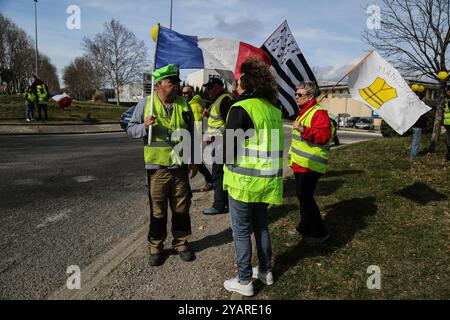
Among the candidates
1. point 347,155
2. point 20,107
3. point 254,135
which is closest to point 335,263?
point 254,135

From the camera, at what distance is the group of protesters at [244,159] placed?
9.34ft

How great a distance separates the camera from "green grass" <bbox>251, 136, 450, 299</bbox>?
10.4ft

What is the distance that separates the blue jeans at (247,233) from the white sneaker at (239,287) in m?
0.04

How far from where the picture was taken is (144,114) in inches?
137

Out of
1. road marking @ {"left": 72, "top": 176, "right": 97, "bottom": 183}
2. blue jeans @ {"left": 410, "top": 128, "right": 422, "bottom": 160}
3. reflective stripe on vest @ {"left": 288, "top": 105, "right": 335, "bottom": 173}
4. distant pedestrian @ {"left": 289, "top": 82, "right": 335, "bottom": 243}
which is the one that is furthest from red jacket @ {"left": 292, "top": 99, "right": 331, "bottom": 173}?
blue jeans @ {"left": 410, "top": 128, "right": 422, "bottom": 160}

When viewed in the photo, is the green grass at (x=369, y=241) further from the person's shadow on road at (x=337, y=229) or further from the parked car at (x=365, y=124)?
the parked car at (x=365, y=124)

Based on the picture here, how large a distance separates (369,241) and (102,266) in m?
3.10

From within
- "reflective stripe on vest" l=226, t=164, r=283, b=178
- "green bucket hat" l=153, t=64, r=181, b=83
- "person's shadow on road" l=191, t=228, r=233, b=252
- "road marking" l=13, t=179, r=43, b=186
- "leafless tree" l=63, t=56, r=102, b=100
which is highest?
"leafless tree" l=63, t=56, r=102, b=100

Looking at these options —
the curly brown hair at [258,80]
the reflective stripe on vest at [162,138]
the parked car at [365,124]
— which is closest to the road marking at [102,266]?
the reflective stripe on vest at [162,138]

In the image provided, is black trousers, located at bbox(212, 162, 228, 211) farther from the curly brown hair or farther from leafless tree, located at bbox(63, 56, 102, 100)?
leafless tree, located at bbox(63, 56, 102, 100)

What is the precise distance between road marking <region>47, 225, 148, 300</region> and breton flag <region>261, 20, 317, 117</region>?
2.56 meters

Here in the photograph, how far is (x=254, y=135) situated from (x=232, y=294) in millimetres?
1436

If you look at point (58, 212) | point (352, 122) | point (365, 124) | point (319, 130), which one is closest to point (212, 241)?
point (319, 130)

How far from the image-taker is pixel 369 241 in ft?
13.5
